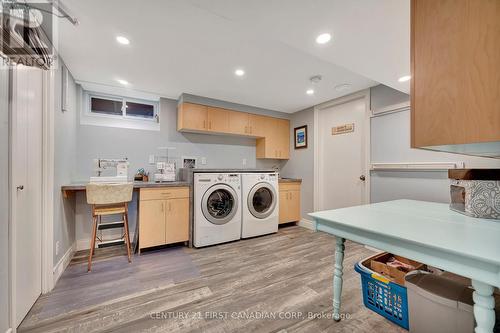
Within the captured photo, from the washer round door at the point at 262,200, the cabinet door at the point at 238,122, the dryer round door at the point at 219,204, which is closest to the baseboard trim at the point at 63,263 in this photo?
the dryer round door at the point at 219,204

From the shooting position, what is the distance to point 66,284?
1823 millimetres

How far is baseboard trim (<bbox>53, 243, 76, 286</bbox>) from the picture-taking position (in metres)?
1.87

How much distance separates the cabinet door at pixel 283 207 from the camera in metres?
3.63

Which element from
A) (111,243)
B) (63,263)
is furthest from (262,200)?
(63,263)

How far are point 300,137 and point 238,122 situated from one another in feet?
4.22

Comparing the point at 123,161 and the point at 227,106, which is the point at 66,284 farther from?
the point at 227,106

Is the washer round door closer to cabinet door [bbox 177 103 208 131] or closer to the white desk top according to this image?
cabinet door [bbox 177 103 208 131]

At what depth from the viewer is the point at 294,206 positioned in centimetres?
379

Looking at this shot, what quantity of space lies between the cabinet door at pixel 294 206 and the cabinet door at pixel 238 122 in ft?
4.76

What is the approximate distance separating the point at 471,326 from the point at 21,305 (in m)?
2.68

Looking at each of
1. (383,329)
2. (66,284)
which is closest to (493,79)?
(383,329)

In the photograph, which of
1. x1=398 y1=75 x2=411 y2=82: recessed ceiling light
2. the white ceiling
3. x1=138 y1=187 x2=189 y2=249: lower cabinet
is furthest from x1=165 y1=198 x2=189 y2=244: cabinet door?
x1=398 y1=75 x2=411 y2=82: recessed ceiling light

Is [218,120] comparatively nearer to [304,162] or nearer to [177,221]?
[177,221]

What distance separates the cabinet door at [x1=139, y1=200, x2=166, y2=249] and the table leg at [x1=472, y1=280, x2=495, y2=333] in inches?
107
